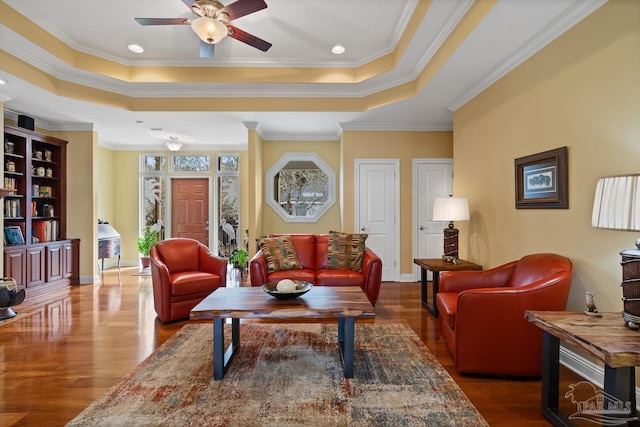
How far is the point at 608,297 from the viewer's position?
2.19 meters

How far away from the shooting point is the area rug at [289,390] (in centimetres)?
185

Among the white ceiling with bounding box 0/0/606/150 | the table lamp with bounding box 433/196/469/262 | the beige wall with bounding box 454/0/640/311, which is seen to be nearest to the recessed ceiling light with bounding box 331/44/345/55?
the white ceiling with bounding box 0/0/606/150

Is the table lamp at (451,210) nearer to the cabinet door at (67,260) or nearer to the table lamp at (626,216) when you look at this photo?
the table lamp at (626,216)

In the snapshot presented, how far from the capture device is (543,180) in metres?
2.77

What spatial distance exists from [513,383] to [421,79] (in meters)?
3.24

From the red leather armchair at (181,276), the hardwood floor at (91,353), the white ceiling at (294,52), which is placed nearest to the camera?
the hardwood floor at (91,353)

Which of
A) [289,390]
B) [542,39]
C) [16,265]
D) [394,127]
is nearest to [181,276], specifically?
[289,390]

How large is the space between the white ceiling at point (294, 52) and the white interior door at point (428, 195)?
65 centimetres

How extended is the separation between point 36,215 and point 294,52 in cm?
465

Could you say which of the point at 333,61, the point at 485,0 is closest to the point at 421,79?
the point at 333,61

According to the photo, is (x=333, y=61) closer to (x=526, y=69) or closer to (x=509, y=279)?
(x=526, y=69)

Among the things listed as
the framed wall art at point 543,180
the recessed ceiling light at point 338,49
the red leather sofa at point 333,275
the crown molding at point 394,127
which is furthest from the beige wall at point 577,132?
the crown molding at point 394,127

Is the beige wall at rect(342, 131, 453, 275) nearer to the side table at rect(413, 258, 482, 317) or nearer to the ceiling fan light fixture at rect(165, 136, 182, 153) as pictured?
the side table at rect(413, 258, 482, 317)

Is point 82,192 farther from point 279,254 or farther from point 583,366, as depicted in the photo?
point 583,366
